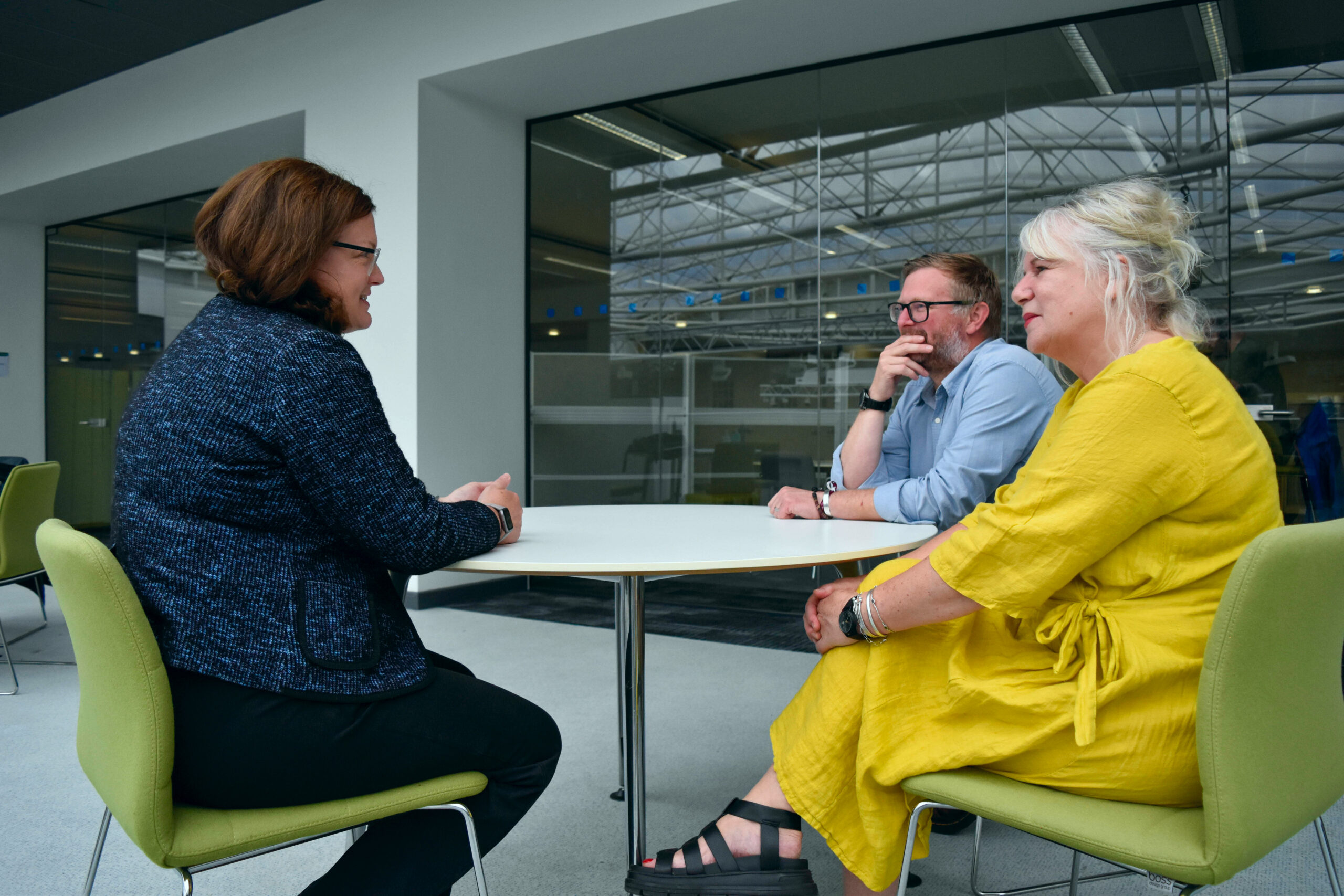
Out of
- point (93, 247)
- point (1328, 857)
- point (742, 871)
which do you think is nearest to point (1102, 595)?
point (1328, 857)

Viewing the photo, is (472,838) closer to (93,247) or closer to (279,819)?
(279,819)

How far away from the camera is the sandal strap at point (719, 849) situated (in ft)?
4.38

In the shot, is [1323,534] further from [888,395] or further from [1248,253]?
[1248,253]

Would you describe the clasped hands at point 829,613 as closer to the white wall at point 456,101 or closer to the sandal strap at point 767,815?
the sandal strap at point 767,815

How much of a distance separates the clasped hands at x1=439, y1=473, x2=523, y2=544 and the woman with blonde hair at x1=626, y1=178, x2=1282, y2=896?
0.59m

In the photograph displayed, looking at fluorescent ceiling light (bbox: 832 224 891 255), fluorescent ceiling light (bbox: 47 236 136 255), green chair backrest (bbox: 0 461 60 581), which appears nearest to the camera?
green chair backrest (bbox: 0 461 60 581)

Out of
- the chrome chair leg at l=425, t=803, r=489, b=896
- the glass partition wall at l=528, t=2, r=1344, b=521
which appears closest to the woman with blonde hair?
the chrome chair leg at l=425, t=803, r=489, b=896

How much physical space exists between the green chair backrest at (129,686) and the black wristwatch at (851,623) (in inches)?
36.6

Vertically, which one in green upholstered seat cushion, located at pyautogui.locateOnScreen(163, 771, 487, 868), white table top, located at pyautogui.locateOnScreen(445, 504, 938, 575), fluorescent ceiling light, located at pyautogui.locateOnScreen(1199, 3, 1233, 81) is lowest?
green upholstered seat cushion, located at pyautogui.locateOnScreen(163, 771, 487, 868)

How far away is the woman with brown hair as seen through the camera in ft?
3.79

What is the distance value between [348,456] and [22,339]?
369 inches

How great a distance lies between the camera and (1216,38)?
396 cm

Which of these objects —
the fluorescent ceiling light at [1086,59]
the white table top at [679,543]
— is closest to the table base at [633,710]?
the white table top at [679,543]

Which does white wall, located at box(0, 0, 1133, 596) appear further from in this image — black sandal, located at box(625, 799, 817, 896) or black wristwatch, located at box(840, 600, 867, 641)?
black sandal, located at box(625, 799, 817, 896)
